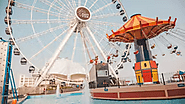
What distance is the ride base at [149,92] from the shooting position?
22.9ft

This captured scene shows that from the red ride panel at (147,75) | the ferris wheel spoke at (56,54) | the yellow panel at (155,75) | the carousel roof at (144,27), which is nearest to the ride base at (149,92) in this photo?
the red ride panel at (147,75)

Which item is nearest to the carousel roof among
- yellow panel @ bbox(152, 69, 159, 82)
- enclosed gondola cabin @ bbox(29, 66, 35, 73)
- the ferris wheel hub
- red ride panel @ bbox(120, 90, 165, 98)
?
yellow panel @ bbox(152, 69, 159, 82)

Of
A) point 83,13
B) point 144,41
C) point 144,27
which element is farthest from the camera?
point 83,13

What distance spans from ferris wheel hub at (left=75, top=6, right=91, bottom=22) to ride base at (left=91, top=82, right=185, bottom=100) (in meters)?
10.8

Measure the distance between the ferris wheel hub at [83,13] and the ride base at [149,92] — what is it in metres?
10.8

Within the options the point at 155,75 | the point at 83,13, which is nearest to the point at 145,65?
the point at 155,75

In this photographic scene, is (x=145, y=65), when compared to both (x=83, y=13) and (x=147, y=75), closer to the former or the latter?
(x=147, y=75)

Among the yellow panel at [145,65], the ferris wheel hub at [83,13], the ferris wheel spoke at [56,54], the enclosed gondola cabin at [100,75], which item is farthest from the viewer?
the ferris wheel hub at [83,13]

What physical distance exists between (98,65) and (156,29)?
285 inches

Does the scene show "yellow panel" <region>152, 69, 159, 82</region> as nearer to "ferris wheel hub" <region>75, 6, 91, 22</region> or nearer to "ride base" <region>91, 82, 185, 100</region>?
"ride base" <region>91, 82, 185, 100</region>

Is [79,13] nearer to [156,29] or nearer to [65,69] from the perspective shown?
[156,29]

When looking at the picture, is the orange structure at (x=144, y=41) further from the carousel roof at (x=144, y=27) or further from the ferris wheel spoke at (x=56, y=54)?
the ferris wheel spoke at (x=56, y=54)

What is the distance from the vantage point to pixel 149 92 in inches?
300

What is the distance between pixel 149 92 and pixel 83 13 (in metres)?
13.0
